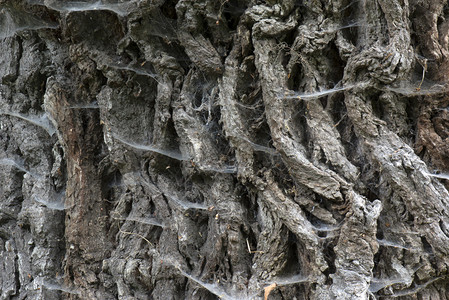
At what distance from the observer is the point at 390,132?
1774mm

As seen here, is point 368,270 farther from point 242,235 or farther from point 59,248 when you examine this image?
point 59,248

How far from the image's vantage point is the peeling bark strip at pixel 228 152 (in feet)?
5.63

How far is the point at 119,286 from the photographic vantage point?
1.96 metres

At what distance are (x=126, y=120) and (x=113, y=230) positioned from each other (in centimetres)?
60

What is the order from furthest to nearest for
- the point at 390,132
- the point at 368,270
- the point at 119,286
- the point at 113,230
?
the point at 113,230 < the point at 119,286 < the point at 390,132 < the point at 368,270

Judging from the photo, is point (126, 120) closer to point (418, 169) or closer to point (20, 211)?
point (20, 211)

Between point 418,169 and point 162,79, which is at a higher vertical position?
point 162,79

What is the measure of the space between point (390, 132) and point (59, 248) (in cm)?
182

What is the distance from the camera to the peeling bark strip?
1716 millimetres

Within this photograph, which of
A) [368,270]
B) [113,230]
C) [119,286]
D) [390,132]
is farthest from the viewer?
[113,230]

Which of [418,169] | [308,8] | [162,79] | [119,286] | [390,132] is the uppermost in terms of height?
[308,8]

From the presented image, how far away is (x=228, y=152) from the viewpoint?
196 cm

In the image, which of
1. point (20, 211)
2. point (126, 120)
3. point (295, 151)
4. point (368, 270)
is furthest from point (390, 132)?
point (20, 211)

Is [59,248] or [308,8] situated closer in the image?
[308,8]
